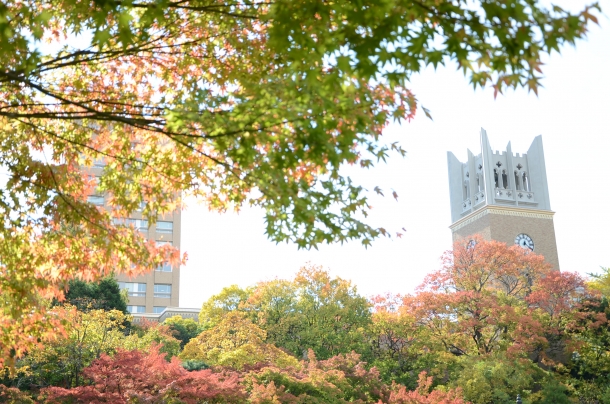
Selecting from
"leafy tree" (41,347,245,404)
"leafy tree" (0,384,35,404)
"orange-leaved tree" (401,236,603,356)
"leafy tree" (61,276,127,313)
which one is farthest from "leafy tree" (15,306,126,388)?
"leafy tree" (61,276,127,313)

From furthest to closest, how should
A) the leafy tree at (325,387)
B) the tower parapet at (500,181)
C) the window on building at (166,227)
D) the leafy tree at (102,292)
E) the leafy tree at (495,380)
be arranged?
1. the window on building at (166,227)
2. the tower parapet at (500,181)
3. the leafy tree at (102,292)
4. the leafy tree at (495,380)
5. the leafy tree at (325,387)

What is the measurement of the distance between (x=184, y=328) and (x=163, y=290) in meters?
17.3

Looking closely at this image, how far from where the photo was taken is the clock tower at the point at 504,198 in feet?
140

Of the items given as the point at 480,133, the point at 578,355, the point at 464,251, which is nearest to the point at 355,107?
the point at 578,355

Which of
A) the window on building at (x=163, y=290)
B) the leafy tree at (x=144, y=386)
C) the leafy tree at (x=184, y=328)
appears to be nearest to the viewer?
the leafy tree at (x=144, y=386)

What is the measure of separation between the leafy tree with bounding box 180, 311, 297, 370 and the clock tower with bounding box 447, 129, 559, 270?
24227 mm

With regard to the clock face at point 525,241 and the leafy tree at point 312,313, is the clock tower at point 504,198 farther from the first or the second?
the leafy tree at point 312,313

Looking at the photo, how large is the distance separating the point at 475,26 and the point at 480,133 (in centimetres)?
4440

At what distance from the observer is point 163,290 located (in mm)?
53562

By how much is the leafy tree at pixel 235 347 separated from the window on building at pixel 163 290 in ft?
103

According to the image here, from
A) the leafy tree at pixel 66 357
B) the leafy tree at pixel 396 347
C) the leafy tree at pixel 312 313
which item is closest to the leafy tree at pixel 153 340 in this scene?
the leafy tree at pixel 66 357

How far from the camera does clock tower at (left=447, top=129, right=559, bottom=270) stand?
4256cm

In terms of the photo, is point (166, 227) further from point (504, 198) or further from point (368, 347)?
point (368, 347)

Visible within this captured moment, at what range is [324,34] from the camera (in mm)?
4422
